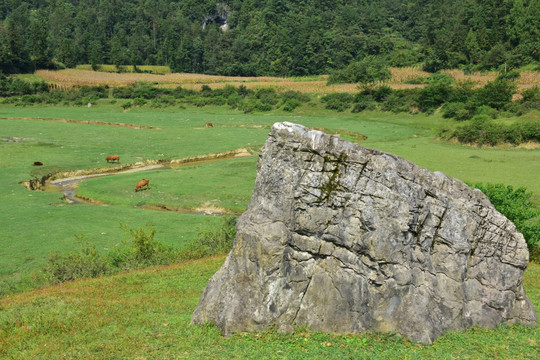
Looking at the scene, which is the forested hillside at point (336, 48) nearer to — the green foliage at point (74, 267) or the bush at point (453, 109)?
the bush at point (453, 109)

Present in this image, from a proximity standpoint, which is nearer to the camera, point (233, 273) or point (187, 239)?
point (233, 273)

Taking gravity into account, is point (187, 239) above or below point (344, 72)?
below

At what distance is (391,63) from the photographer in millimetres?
150125

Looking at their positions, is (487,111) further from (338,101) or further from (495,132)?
(338,101)

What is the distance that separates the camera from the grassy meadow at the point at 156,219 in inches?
612

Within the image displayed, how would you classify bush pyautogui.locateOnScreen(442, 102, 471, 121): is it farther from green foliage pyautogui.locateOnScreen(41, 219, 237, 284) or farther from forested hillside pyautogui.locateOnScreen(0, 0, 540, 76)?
green foliage pyautogui.locateOnScreen(41, 219, 237, 284)

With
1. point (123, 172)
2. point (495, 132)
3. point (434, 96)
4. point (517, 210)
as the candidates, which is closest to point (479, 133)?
point (495, 132)

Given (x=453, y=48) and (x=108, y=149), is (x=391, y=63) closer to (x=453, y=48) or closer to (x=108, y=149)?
(x=453, y=48)

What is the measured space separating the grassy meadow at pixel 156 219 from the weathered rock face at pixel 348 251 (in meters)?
0.63

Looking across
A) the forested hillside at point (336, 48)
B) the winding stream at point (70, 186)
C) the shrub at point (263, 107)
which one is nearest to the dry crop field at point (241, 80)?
the forested hillside at point (336, 48)

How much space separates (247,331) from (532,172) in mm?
40645

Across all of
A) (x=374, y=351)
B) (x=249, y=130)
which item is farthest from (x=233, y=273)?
(x=249, y=130)

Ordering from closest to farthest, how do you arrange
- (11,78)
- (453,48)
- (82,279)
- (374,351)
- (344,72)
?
(374,351) → (82,279) → (11,78) → (344,72) → (453,48)

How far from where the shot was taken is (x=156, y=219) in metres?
36.6
